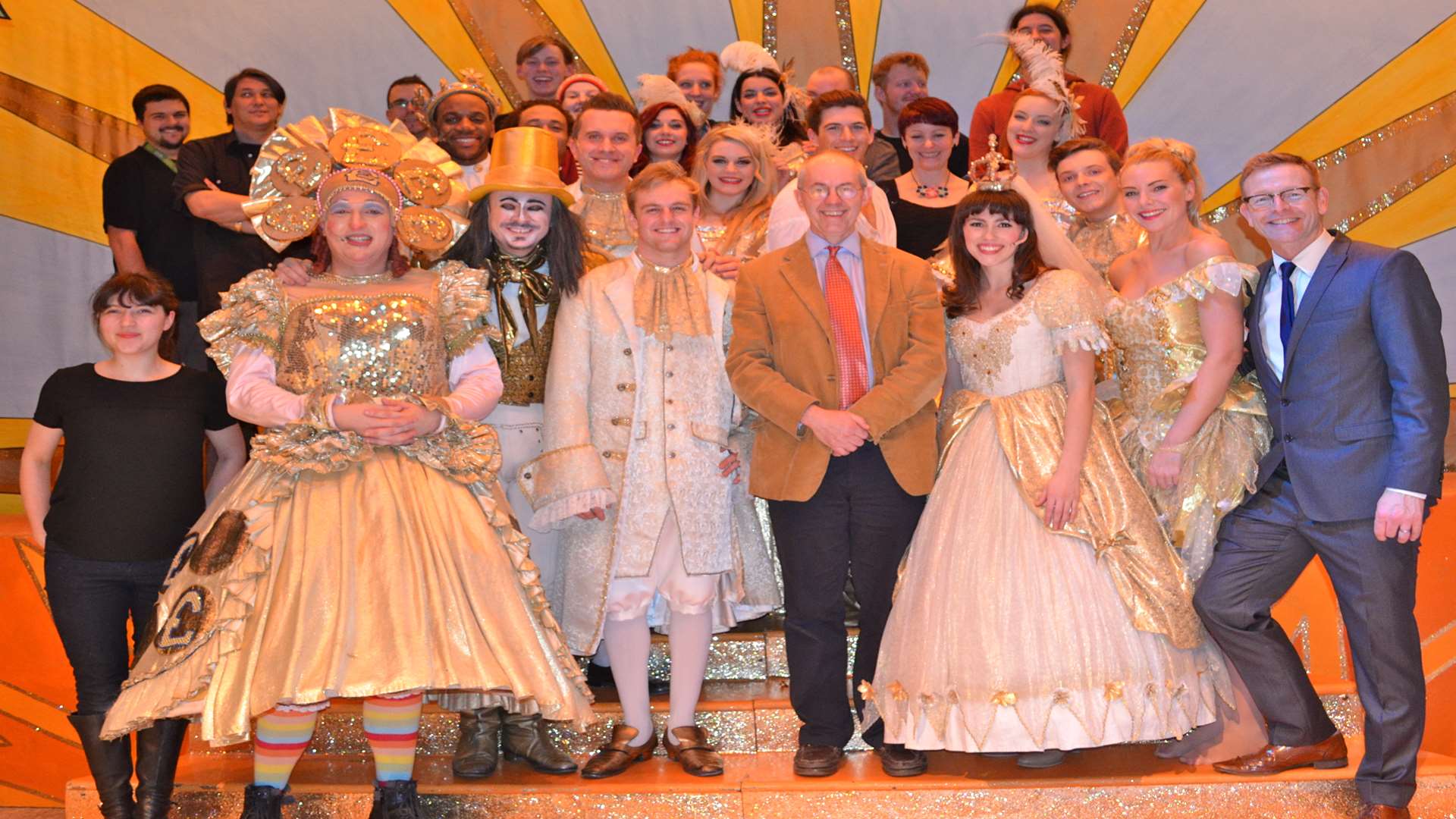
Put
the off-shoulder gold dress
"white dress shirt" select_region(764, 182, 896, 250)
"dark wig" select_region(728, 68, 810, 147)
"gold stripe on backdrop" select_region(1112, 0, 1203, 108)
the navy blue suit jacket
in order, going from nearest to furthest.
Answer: the off-shoulder gold dress → the navy blue suit jacket → "white dress shirt" select_region(764, 182, 896, 250) → "dark wig" select_region(728, 68, 810, 147) → "gold stripe on backdrop" select_region(1112, 0, 1203, 108)

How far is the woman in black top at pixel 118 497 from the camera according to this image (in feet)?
10.4

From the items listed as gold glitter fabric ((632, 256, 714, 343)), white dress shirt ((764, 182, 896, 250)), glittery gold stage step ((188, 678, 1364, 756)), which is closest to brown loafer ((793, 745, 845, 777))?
glittery gold stage step ((188, 678, 1364, 756))

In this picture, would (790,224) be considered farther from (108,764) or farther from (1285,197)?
(108,764)

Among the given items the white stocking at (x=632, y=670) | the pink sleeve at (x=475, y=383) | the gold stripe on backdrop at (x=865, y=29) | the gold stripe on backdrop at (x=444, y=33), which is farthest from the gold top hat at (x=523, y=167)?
the gold stripe on backdrop at (x=865, y=29)

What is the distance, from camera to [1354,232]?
5285 millimetres

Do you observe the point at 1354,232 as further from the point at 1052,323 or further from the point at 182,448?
the point at 182,448

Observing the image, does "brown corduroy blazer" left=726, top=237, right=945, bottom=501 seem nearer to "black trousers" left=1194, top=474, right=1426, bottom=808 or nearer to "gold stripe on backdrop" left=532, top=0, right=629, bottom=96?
"black trousers" left=1194, top=474, right=1426, bottom=808

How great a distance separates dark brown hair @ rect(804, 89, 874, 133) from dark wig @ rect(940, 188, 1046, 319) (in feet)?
2.96

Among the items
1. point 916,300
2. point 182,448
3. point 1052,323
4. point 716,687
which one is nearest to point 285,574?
point 182,448

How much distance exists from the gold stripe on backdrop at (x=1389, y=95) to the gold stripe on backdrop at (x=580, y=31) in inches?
112

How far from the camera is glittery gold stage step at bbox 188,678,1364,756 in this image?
352 centimetres

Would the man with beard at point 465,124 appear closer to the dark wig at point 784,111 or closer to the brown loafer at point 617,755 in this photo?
the dark wig at point 784,111

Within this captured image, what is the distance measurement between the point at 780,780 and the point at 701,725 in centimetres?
40

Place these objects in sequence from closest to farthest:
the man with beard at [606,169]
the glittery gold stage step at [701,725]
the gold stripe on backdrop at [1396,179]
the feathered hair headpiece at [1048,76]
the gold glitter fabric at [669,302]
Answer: the gold glitter fabric at [669,302]
the glittery gold stage step at [701,725]
the man with beard at [606,169]
the feathered hair headpiece at [1048,76]
the gold stripe on backdrop at [1396,179]
